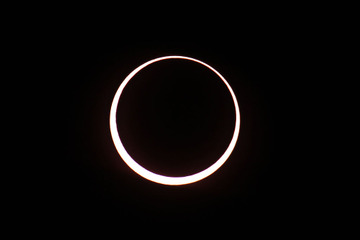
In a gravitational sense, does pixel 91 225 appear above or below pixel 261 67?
below

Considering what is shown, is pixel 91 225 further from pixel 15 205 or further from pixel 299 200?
pixel 299 200

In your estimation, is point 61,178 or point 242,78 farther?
point 242,78

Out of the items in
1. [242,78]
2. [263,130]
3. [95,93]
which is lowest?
[263,130]

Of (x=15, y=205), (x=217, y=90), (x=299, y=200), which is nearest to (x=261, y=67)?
(x=217, y=90)
